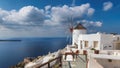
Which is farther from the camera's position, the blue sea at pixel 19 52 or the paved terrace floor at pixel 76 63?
the blue sea at pixel 19 52

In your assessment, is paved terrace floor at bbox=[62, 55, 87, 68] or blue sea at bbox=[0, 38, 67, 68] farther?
blue sea at bbox=[0, 38, 67, 68]

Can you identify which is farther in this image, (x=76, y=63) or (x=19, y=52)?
(x=19, y=52)

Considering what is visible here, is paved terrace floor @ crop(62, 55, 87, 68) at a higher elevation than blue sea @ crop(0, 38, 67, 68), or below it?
higher

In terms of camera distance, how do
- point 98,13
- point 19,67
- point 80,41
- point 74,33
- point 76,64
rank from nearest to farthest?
point 76,64 < point 80,41 < point 74,33 < point 19,67 < point 98,13

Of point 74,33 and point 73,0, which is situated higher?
point 73,0

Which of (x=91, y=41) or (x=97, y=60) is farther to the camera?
(x=91, y=41)

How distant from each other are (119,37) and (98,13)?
24.2m

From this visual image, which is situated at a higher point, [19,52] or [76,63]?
[76,63]

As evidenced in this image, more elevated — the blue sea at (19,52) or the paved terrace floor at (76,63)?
the paved terrace floor at (76,63)

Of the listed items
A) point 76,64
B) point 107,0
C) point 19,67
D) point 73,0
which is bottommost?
point 19,67

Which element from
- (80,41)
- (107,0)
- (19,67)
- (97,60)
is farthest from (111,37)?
(107,0)

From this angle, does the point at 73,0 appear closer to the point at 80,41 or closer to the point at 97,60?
the point at 80,41

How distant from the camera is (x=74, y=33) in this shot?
19.1 meters

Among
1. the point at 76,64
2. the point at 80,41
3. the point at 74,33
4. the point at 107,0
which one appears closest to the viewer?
the point at 76,64
